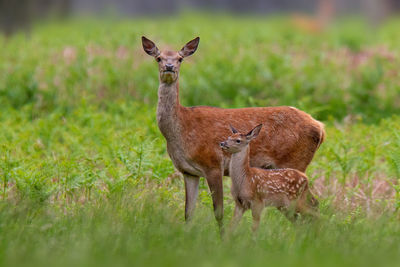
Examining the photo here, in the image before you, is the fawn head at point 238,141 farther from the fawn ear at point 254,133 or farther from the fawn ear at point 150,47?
the fawn ear at point 150,47

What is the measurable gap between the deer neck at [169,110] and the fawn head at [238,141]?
61 centimetres

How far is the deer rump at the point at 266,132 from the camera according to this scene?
321 inches

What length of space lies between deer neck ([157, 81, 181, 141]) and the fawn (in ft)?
2.06

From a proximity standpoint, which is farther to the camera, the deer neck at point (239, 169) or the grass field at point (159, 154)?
the deer neck at point (239, 169)

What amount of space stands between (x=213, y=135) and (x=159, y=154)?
7.03 ft

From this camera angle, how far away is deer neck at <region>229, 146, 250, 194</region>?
7742 millimetres

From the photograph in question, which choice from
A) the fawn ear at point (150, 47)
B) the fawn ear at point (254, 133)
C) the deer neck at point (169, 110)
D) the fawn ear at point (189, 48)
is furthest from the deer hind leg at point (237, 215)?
the fawn ear at point (150, 47)

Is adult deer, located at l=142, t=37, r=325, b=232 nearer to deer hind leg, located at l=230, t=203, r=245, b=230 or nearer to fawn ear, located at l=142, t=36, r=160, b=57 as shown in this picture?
fawn ear, located at l=142, t=36, r=160, b=57

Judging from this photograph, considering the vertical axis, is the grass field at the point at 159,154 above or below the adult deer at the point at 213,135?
below

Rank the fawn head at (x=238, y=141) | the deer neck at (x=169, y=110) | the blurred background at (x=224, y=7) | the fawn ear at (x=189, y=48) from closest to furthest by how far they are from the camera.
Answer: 1. the fawn head at (x=238, y=141)
2. the deer neck at (x=169, y=110)
3. the fawn ear at (x=189, y=48)
4. the blurred background at (x=224, y=7)

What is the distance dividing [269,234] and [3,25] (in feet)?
69.7

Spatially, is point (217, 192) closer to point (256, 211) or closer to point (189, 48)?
point (256, 211)

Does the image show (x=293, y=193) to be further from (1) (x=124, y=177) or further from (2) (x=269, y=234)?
(1) (x=124, y=177)

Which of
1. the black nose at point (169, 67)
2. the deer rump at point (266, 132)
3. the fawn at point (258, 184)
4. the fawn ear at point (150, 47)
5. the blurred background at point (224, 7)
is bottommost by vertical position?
the blurred background at point (224, 7)
